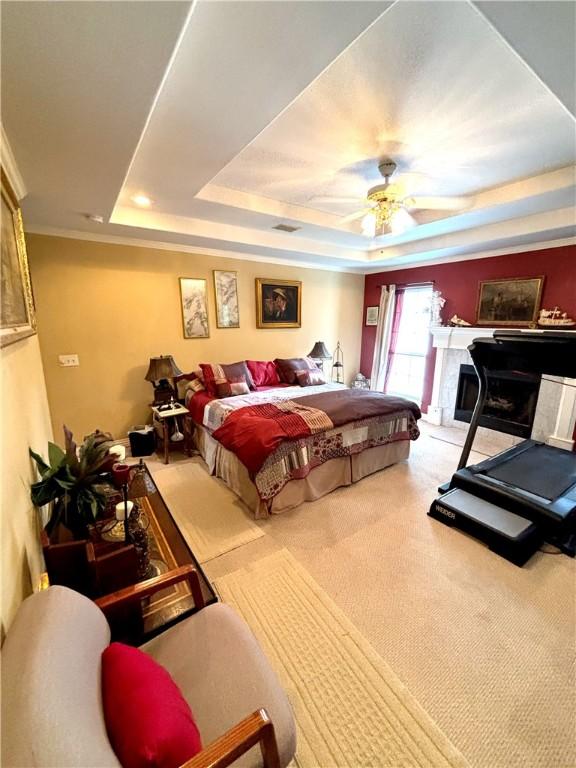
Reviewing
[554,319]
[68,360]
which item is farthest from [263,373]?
[554,319]

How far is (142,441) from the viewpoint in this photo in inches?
137

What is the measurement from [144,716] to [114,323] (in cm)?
354

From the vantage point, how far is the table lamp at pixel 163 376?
11.2ft

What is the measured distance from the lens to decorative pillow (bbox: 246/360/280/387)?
4.15 meters

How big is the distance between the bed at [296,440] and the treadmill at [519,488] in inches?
28.3

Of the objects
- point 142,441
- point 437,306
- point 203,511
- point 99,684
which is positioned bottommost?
point 203,511

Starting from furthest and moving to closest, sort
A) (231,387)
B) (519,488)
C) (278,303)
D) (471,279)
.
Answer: (278,303) < (471,279) < (231,387) < (519,488)

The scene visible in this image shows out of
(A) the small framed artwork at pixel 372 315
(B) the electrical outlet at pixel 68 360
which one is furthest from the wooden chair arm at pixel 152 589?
(A) the small framed artwork at pixel 372 315

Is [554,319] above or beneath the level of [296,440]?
above

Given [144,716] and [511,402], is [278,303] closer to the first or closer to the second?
[511,402]

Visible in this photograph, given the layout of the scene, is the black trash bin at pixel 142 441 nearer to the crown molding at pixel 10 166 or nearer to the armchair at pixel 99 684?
the crown molding at pixel 10 166

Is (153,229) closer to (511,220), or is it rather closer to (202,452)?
(202,452)

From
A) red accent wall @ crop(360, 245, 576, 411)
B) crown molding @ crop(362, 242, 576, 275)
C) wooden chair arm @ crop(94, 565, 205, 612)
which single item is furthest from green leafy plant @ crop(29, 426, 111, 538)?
crown molding @ crop(362, 242, 576, 275)

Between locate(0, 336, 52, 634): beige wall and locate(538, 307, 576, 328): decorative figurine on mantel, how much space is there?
4600 millimetres
